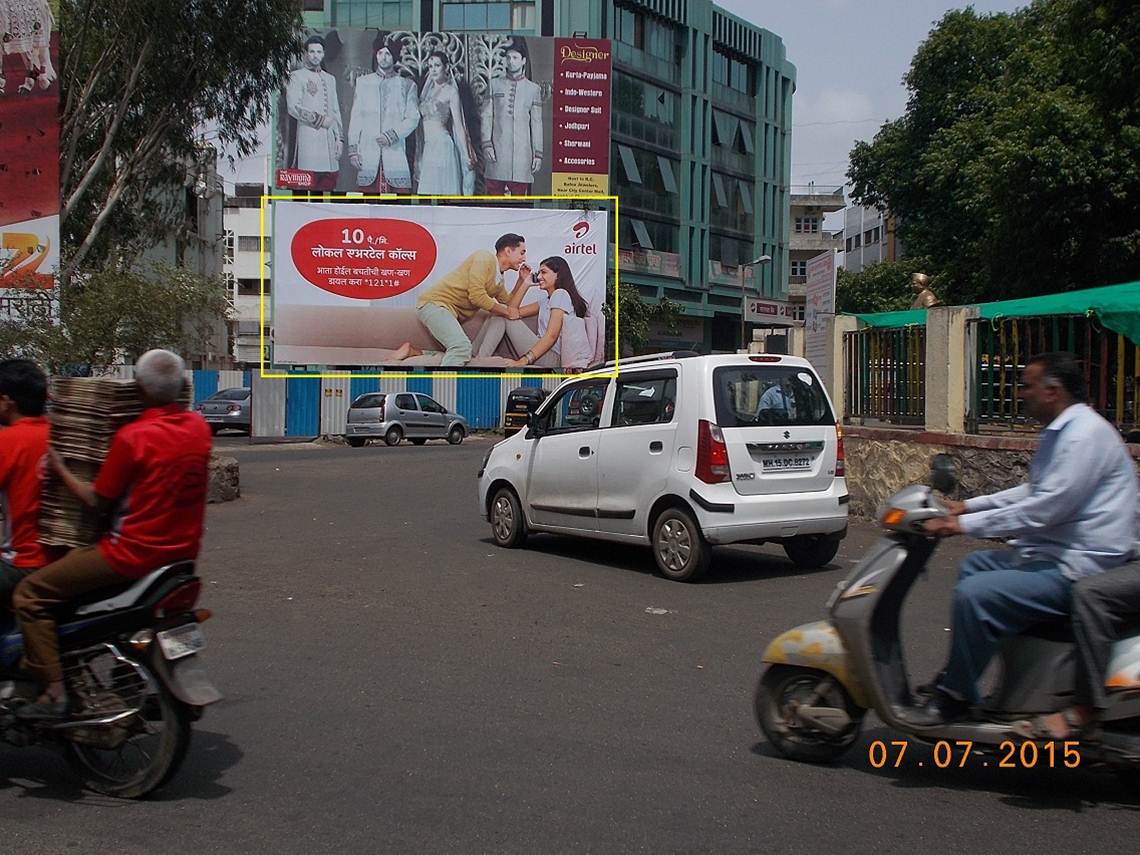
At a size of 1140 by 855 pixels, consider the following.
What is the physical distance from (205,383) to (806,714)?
3844 centimetres

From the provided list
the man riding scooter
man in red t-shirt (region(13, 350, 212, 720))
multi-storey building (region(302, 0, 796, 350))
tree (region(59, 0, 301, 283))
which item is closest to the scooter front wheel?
the man riding scooter

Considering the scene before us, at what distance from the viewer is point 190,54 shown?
29.4 meters

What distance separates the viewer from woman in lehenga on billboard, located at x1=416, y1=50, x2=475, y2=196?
49.2 m

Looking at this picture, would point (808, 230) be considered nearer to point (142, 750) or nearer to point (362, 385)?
point (362, 385)

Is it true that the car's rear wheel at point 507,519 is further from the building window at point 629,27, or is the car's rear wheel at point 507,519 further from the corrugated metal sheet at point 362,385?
the building window at point 629,27

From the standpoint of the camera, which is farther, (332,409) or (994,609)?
(332,409)

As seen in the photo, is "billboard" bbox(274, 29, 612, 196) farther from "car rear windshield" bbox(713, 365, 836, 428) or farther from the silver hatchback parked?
"car rear windshield" bbox(713, 365, 836, 428)

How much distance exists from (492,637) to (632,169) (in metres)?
55.4

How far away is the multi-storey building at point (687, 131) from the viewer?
2377 inches

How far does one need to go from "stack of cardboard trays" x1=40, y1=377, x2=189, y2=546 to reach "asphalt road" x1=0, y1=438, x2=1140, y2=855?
106 cm

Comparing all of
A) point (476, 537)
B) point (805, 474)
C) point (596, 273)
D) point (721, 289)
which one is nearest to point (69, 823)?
point (805, 474)

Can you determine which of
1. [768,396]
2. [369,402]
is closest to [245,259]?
[369,402]

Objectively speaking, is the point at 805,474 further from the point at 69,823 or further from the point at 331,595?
the point at 69,823

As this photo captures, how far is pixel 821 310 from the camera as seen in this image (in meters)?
16.1
